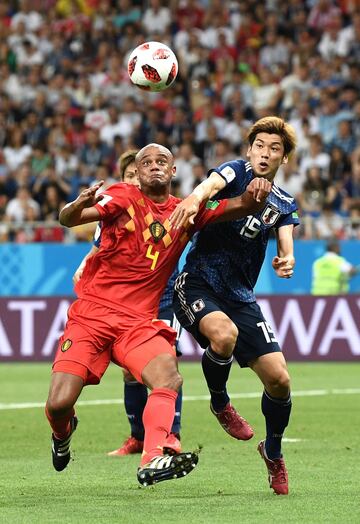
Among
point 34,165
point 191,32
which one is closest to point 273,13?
point 191,32

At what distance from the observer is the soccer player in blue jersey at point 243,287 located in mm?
8031

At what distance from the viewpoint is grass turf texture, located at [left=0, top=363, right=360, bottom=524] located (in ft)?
23.1

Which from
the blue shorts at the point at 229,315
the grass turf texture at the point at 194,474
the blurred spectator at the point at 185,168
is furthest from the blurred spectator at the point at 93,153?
the blue shorts at the point at 229,315

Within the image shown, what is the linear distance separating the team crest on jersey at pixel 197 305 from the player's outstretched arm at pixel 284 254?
0.57 metres

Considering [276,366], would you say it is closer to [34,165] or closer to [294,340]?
[294,340]

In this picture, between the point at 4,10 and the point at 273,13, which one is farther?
the point at 4,10

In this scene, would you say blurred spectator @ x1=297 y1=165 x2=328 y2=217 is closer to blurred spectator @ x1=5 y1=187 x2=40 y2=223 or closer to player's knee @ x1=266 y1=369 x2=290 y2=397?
blurred spectator @ x1=5 y1=187 x2=40 y2=223

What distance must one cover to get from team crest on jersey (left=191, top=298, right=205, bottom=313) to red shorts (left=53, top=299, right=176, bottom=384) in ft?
1.83

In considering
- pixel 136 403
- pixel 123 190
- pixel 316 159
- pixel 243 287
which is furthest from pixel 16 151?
pixel 123 190

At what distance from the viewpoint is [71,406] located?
7539mm

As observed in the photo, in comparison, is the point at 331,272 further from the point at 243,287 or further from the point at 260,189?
the point at 260,189

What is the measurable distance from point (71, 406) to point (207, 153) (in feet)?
49.5

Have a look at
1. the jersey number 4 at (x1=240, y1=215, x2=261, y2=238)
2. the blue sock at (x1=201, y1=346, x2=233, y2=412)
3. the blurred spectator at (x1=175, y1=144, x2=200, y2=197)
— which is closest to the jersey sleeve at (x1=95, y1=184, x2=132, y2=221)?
the jersey number 4 at (x1=240, y1=215, x2=261, y2=238)

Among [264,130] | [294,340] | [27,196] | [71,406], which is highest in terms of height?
[264,130]
